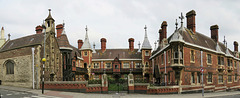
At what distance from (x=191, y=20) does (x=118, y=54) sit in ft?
80.4

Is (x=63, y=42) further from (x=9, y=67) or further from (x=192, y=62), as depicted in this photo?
(x=192, y=62)

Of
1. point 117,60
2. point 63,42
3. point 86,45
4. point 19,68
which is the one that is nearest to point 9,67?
point 19,68

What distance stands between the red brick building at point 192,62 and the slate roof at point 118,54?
1536 cm

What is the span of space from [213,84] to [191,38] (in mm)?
8713

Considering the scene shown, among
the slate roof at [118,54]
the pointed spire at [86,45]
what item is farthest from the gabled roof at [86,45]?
the slate roof at [118,54]

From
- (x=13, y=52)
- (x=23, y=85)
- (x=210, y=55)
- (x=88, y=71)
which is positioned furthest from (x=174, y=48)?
(x=88, y=71)

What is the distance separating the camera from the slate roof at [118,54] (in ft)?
171

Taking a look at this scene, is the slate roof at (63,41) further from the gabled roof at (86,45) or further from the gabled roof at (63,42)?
the gabled roof at (86,45)

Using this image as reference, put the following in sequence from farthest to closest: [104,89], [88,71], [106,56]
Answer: [106,56]
[88,71]
[104,89]

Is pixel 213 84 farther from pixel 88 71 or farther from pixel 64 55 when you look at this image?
pixel 88 71

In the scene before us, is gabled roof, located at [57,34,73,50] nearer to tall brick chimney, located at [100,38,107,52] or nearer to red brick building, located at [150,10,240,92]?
red brick building, located at [150,10,240,92]

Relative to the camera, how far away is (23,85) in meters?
29.4

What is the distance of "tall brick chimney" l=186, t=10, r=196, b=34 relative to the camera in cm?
3147

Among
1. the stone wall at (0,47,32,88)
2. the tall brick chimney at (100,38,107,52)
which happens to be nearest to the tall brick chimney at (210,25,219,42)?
the tall brick chimney at (100,38,107,52)
